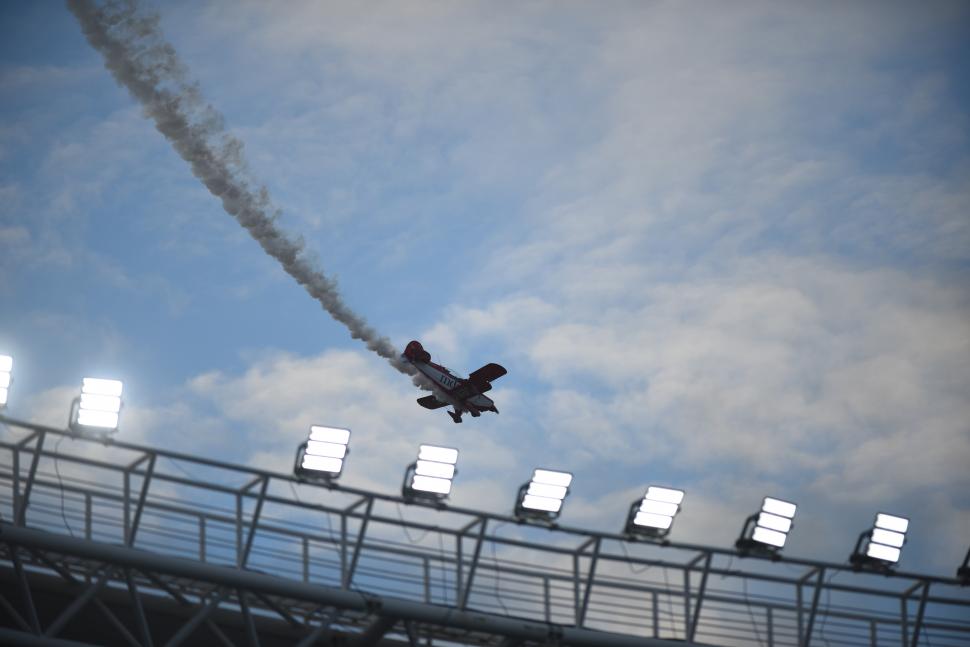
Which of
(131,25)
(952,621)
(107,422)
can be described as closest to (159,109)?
(131,25)

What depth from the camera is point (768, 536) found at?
1006 inches

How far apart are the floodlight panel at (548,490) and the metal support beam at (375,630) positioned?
448 cm

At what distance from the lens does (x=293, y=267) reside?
3525 cm

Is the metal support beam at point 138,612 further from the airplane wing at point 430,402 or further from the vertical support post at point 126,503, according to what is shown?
the airplane wing at point 430,402

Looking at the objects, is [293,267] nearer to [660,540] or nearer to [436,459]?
[436,459]

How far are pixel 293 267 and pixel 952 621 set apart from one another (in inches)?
901

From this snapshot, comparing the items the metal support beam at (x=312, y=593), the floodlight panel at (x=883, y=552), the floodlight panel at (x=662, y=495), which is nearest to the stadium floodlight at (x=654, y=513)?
the floodlight panel at (x=662, y=495)

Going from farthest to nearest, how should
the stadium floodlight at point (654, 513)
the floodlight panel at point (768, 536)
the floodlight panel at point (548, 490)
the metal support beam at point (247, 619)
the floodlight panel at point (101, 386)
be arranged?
1. the floodlight panel at point (768, 536)
2. the stadium floodlight at point (654, 513)
3. the floodlight panel at point (548, 490)
4. the floodlight panel at point (101, 386)
5. the metal support beam at point (247, 619)

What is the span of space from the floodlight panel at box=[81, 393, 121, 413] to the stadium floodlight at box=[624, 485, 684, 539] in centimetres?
1235

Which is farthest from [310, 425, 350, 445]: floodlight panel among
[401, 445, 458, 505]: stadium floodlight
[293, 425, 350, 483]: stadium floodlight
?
[401, 445, 458, 505]: stadium floodlight

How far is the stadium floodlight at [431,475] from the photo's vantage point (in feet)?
77.9

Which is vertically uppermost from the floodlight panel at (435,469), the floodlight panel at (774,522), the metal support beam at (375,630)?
the floodlight panel at (774,522)

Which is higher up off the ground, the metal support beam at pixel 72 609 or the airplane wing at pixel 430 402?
the airplane wing at pixel 430 402

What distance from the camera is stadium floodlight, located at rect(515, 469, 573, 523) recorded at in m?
24.3
